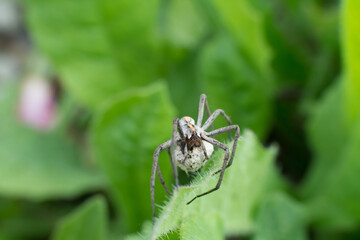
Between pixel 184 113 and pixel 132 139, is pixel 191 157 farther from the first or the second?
pixel 184 113

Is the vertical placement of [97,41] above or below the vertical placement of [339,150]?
above

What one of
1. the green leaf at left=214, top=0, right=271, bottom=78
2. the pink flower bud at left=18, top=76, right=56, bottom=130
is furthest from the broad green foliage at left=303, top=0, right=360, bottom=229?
the pink flower bud at left=18, top=76, right=56, bottom=130

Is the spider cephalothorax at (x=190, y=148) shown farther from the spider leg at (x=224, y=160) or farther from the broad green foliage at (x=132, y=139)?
the broad green foliage at (x=132, y=139)

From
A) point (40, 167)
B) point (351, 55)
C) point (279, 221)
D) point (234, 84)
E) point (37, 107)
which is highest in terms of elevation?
point (37, 107)

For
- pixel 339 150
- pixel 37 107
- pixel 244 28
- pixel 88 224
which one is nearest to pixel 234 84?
pixel 244 28

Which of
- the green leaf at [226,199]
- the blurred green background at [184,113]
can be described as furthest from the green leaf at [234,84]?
the green leaf at [226,199]
